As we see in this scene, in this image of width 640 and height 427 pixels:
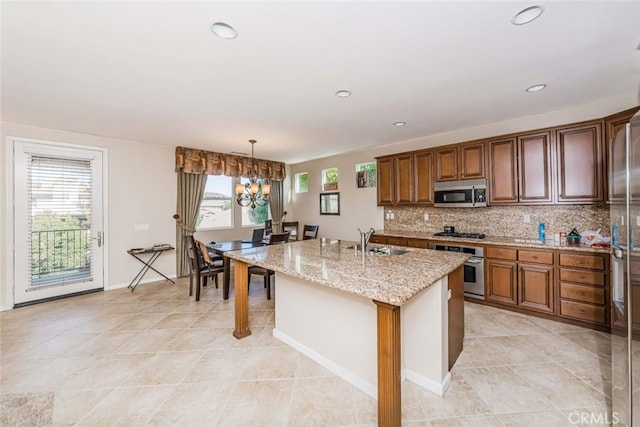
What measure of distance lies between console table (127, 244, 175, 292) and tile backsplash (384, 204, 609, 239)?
426 centimetres

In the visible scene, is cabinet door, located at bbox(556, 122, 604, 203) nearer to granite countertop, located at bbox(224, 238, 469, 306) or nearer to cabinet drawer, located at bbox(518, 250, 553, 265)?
cabinet drawer, located at bbox(518, 250, 553, 265)

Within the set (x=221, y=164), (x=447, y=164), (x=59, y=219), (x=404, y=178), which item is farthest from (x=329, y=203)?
(x=59, y=219)

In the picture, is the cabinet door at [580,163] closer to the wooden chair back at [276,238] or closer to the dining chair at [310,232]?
the wooden chair back at [276,238]

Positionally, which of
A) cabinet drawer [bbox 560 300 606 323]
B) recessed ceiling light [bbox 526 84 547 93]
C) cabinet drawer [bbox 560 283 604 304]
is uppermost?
recessed ceiling light [bbox 526 84 547 93]

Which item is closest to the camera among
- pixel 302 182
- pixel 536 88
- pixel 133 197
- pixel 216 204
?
pixel 536 88

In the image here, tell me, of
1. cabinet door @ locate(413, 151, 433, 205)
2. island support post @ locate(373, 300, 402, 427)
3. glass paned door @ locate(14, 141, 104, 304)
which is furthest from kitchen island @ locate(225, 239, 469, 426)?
glass paned door @ locate(14, 141, 104, 304)

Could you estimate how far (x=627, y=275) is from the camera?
172 cm

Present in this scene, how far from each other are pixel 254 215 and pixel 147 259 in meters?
2.48

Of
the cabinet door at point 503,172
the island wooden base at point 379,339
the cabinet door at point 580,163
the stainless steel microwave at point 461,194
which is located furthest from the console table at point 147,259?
the cabinet door at point 580,163

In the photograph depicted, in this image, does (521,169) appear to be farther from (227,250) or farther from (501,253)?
(227,250)

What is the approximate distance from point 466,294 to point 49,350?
478cm

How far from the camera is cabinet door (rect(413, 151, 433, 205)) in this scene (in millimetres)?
4238

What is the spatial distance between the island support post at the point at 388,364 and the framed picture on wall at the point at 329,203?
4.54m

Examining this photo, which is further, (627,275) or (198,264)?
(198,264)
